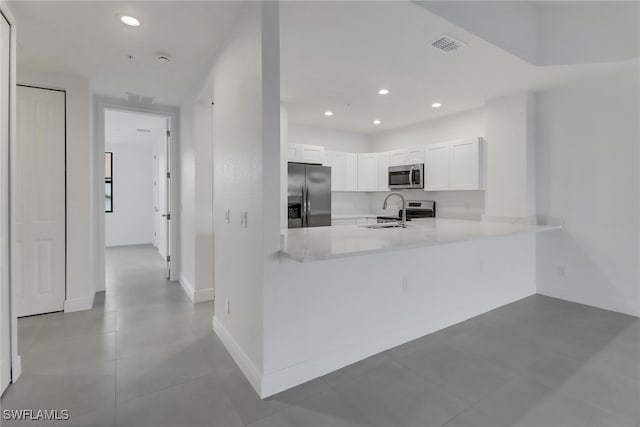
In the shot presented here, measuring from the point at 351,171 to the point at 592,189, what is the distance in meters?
3.36

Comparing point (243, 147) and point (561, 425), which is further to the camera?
point (243, 147)

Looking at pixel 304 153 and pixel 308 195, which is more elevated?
pixel 304 153

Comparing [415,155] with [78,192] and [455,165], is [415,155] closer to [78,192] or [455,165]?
[455,165]

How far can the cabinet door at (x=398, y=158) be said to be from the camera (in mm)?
5371

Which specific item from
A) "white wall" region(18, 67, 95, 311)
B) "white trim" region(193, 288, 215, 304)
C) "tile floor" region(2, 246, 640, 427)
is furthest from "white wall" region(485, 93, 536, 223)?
"white wall" region(18, 67, 95, 311)

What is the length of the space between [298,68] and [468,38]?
150 cm

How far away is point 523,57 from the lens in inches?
117

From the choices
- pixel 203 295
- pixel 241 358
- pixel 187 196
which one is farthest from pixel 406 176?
pixel 241 358

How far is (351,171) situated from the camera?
19.1ft

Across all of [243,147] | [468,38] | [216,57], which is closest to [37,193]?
[216,57]

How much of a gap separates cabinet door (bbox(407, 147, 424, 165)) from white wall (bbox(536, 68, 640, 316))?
158 cm

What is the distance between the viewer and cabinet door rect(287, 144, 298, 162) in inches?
192

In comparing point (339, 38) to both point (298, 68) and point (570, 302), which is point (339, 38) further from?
point (570, 302)

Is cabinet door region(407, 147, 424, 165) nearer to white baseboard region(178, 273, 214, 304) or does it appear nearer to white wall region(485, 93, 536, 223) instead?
white wall region(485, 93, 536, 223)
